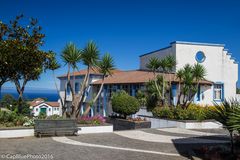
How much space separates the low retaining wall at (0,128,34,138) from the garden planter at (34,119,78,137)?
399 millimetres

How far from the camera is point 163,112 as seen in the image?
22422 mm

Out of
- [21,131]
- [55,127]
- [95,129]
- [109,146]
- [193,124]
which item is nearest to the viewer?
[109,146]

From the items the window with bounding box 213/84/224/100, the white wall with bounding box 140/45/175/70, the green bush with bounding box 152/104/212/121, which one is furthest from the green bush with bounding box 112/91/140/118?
the window with bounding box 213/84/224/100

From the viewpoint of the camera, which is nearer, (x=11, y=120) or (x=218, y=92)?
(x=11, y=120)

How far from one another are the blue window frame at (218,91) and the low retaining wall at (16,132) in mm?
21267

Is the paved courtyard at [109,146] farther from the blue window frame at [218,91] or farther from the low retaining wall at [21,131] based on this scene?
the blue window frame at [218,91]

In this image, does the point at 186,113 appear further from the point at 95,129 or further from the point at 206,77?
the point at 206,77

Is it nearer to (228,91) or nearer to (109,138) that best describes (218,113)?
(109,138)

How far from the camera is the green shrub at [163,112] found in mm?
21642

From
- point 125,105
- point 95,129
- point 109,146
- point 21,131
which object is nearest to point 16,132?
point 21,131

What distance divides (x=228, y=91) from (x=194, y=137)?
17.9 meters

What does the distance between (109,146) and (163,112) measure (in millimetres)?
10442

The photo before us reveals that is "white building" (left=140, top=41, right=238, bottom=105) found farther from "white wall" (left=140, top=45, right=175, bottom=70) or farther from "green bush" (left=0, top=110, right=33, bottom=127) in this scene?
"green bush" (left=0, top=110, right=33, bottom=127)

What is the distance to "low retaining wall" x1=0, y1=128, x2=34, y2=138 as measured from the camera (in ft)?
46.2
